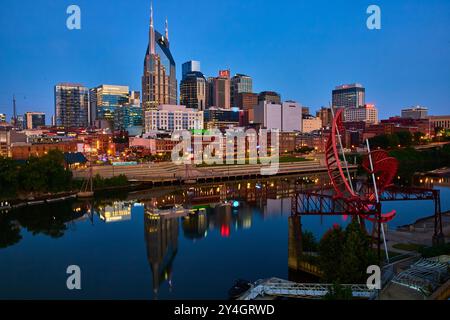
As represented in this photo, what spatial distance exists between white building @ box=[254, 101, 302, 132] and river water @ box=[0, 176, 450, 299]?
124718mm

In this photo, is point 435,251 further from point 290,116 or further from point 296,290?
point 290,116

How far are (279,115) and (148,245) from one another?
15160 centimetres

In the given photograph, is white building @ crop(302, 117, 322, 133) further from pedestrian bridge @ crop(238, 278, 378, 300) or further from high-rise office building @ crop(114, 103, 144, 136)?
pedestrian bridge @ crop(238, 278, 378, 300)

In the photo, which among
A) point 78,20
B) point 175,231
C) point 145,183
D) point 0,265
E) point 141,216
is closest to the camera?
point 78,20

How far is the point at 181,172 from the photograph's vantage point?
210 feet

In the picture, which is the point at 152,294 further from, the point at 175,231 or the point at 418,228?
the point at 418,228

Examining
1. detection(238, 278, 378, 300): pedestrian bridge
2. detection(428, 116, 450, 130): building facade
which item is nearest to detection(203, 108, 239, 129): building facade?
detection(428, 116, 450, 130): building facade

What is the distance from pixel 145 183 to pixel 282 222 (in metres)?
27.6

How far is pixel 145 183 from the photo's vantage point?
186 feet

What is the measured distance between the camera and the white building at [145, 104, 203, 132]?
441 ft

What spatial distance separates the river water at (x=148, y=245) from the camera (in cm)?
2052

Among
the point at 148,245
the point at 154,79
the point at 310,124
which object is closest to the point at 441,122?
the point at 310,124

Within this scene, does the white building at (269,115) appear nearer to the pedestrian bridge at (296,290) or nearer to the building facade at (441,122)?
the building facade at (441,122)

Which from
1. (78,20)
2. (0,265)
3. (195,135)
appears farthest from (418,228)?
(195,135)
